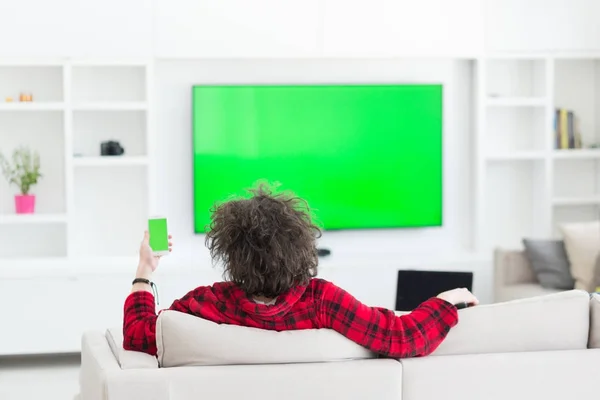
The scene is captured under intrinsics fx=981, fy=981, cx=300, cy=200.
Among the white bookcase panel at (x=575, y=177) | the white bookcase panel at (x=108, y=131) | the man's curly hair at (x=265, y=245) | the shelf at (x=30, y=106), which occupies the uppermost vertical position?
the shelf at (x=30, y=106)

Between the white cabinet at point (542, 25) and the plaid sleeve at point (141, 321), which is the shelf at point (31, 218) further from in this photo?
the plaid sleeve at point (141, 321)

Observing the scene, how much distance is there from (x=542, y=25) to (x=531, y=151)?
771 millimetres

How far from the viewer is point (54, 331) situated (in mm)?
5406

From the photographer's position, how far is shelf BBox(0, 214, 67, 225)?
549 cm

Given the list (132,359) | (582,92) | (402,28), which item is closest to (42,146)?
(402,28)

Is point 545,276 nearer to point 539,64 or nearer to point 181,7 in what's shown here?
point 539,64

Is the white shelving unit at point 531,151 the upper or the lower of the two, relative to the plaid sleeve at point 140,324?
upper

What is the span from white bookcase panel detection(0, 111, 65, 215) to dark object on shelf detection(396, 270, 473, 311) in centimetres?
248

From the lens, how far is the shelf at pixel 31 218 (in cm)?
549

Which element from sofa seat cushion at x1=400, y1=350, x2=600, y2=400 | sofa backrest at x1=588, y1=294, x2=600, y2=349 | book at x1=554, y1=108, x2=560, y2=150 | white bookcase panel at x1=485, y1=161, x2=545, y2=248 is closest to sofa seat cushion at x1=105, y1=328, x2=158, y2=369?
Result: sofa seat cushion at x1=400, y1=350, x2=600, y2=400

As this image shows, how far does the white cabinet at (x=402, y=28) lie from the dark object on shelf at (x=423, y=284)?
2.02 meters

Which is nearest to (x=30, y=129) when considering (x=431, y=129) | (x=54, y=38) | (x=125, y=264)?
(x=54, y=38)

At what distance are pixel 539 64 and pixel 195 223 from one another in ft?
7.78

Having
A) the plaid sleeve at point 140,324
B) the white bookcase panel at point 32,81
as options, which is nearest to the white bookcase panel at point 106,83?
the white bookcase panel at point 32,81
